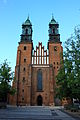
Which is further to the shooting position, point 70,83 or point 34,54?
point 34,54

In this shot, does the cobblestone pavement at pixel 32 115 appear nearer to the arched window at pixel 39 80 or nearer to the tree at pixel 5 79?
the tree at pixel 5 79

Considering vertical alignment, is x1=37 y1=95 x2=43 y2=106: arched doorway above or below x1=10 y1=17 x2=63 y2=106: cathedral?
below

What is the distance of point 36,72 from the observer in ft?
172

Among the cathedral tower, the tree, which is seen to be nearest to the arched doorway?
the cathedral tower

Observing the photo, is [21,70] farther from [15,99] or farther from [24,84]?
[15,99]

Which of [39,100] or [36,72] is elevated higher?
[36,72]

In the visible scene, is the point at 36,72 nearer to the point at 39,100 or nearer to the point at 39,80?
the point at 39,80

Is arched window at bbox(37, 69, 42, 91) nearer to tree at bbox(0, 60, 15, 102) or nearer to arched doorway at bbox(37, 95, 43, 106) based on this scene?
arched doorway at bbox(37, 95, 43, 106)

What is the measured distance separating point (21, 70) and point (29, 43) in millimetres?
10069

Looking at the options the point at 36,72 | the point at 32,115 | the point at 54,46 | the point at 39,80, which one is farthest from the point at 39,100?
the point at 32,115

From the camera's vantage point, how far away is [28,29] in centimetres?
5938

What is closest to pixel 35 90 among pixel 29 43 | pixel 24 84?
pixel 24 84

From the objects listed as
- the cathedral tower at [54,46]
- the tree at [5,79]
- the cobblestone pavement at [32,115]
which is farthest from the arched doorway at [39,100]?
the cobblestone pavement at [32,115]

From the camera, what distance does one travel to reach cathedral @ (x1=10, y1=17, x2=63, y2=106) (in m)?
48.7
